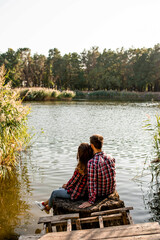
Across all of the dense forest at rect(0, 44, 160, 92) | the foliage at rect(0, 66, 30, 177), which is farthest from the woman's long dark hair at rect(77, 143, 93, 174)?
the dense forest at rect(0, 44, 160, 92)

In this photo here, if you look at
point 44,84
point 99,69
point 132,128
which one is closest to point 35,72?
point 44,84

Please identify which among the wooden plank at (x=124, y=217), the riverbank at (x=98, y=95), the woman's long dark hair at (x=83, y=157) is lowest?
the wooden plank at (x=124, y=217)

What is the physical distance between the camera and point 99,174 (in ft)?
12.4

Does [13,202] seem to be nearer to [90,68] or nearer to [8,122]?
[8,122]

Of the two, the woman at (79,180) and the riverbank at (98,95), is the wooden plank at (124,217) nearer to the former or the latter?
the woman at (79,180)

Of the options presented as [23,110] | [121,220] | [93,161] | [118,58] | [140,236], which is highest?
[118,58]

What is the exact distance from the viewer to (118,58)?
2680 inches

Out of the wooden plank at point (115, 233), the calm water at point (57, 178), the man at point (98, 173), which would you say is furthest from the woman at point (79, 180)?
the wooden plank at point (115, 233)

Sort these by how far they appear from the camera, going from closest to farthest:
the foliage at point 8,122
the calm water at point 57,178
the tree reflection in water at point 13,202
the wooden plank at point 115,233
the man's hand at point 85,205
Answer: the wooden plank at point 115,233
the man's hand at point 85,205
the tree reflection in water at point 13,202
the calm water at point 57,178
the foliage at point 8,122

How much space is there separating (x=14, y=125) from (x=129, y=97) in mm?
47273

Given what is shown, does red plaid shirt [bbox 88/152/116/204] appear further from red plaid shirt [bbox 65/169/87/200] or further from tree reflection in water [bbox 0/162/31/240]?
tree reflection in water [bbox 0/162/31/240]

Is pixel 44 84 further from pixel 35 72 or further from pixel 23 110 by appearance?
pixel 23 110

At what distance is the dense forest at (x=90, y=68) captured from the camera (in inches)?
2414

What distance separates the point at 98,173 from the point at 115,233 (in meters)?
1.03
